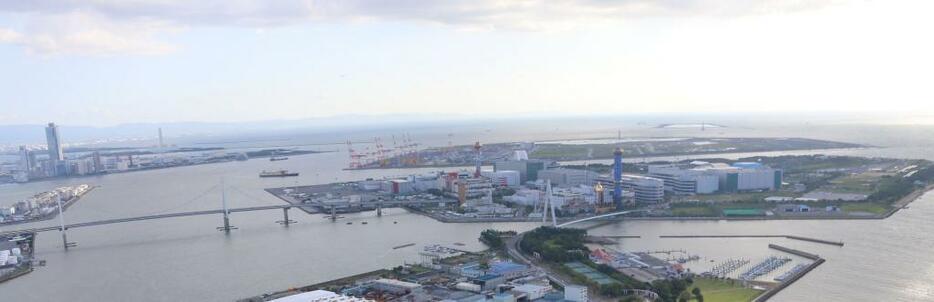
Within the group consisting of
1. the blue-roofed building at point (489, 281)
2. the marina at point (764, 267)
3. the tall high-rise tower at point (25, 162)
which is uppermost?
the tall high-rise tower at point (25, 162)

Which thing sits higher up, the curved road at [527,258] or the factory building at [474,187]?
the factory building at [474,187]

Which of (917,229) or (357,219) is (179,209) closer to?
(357,219)

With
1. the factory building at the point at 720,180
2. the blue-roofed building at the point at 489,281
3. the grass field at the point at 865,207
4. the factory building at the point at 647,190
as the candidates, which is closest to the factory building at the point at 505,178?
the factory building at the point at 647,190

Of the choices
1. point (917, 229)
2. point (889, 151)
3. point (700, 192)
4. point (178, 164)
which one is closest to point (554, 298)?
point (917, 229)

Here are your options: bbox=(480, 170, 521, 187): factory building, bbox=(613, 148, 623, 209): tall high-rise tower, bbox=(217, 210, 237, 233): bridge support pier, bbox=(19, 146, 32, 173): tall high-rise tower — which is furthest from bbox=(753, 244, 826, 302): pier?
bbox=(19, 146, 32, 173): tall high-rise tower

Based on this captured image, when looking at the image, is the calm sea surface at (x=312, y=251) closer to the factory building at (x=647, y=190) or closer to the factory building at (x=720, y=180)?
the factory building at (x=647, y=190)

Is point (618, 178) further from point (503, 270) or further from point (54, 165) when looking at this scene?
point (54, 165)
